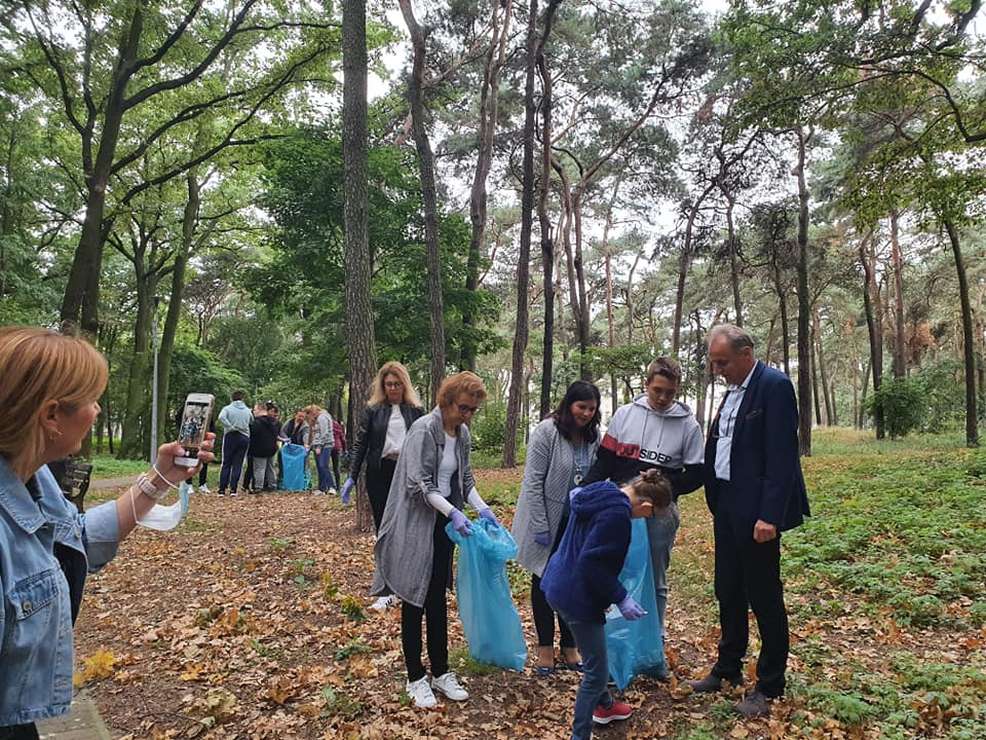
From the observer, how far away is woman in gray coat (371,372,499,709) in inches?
143

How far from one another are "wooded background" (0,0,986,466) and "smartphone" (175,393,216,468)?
5.62 m

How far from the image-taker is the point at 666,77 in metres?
18.3

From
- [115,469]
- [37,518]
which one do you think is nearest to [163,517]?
[37,518]

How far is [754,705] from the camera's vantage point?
3518mm

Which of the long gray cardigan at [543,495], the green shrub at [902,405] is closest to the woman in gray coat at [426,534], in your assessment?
the long gray cardigan at [543,495]

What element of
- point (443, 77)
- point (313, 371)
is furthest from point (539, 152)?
point (313, 371)

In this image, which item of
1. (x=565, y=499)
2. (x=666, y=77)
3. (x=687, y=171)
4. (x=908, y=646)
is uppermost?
(x=666, y=77)

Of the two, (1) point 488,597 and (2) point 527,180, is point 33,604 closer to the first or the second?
(1) point 488,597

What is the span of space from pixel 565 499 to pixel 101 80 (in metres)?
13.8

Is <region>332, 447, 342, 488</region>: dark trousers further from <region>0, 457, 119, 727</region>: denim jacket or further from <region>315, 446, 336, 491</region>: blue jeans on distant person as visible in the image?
<region>0, 457, 119, 727</region>: denim jacket

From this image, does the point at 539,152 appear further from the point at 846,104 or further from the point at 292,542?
the point at 292,542

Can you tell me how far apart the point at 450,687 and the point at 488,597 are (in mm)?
541

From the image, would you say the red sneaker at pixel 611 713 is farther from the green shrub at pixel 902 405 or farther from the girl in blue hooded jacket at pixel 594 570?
the green shrub at pixel 902 405

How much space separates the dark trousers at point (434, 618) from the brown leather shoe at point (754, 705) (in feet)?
5.50
